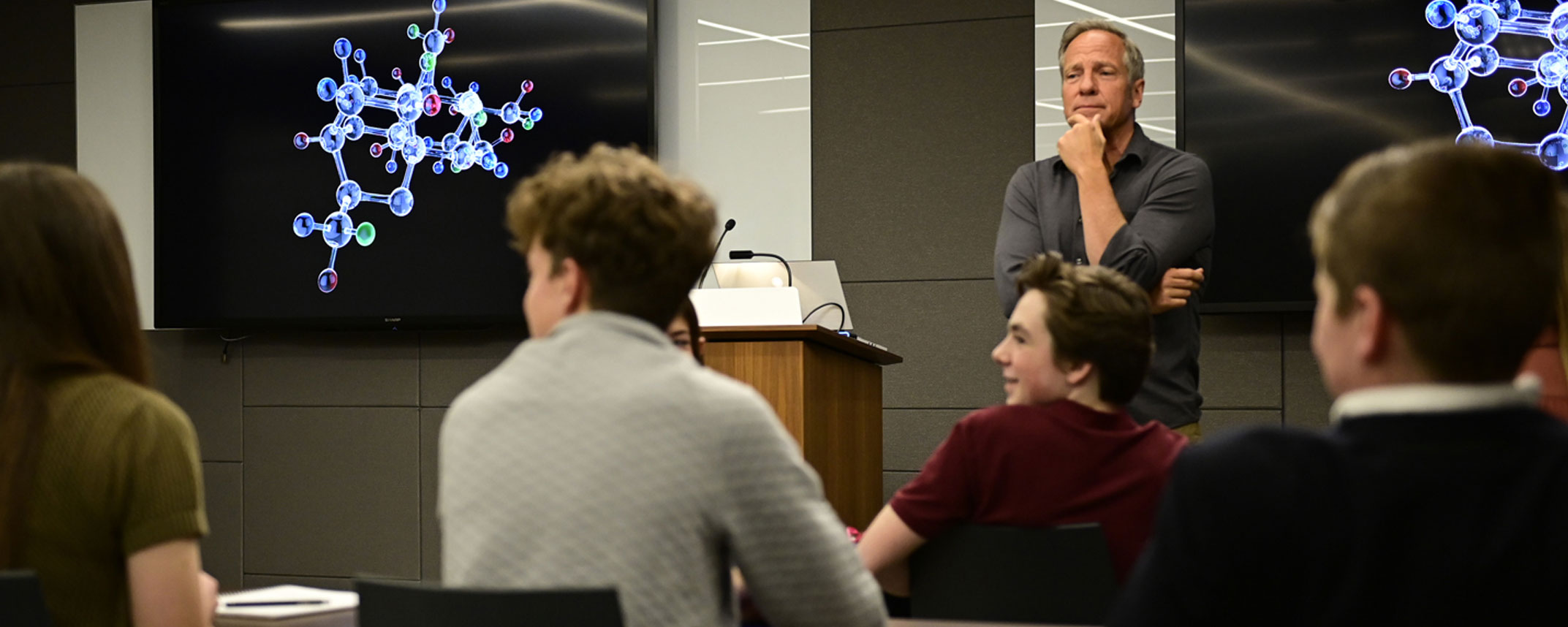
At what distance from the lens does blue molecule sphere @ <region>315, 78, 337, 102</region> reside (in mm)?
5328

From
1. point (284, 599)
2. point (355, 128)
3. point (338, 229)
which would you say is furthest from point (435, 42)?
point (284, 599)

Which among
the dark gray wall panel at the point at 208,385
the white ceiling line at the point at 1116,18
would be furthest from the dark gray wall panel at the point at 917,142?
the dark gray wall panel at the point at 208,385

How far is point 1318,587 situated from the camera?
93 cm

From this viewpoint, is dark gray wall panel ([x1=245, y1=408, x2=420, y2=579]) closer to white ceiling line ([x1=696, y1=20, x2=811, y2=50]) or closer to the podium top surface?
white ceiling line ([x1=696, y1=20, x2=811, y2=50])

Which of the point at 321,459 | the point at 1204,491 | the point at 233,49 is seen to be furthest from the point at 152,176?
the point at 1204,491

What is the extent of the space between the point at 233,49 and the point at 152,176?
2.24ft

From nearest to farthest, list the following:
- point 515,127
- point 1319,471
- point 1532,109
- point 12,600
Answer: point 1319,471, point 12,600, point 1532,109, point 515,127

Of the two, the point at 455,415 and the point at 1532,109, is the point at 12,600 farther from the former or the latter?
the point at 1532,109

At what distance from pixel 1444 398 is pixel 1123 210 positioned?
2.20 metres

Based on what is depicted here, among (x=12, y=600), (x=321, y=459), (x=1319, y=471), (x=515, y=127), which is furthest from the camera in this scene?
(x=321, y=459)

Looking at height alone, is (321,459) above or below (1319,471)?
below

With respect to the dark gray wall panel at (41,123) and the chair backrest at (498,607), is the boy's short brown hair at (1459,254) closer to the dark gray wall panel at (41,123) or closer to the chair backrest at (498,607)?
the chair backrest at (498,607)

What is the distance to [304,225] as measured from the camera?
210 inches

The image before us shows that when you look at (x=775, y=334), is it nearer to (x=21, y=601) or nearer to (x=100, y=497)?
(x=100, y=497)
